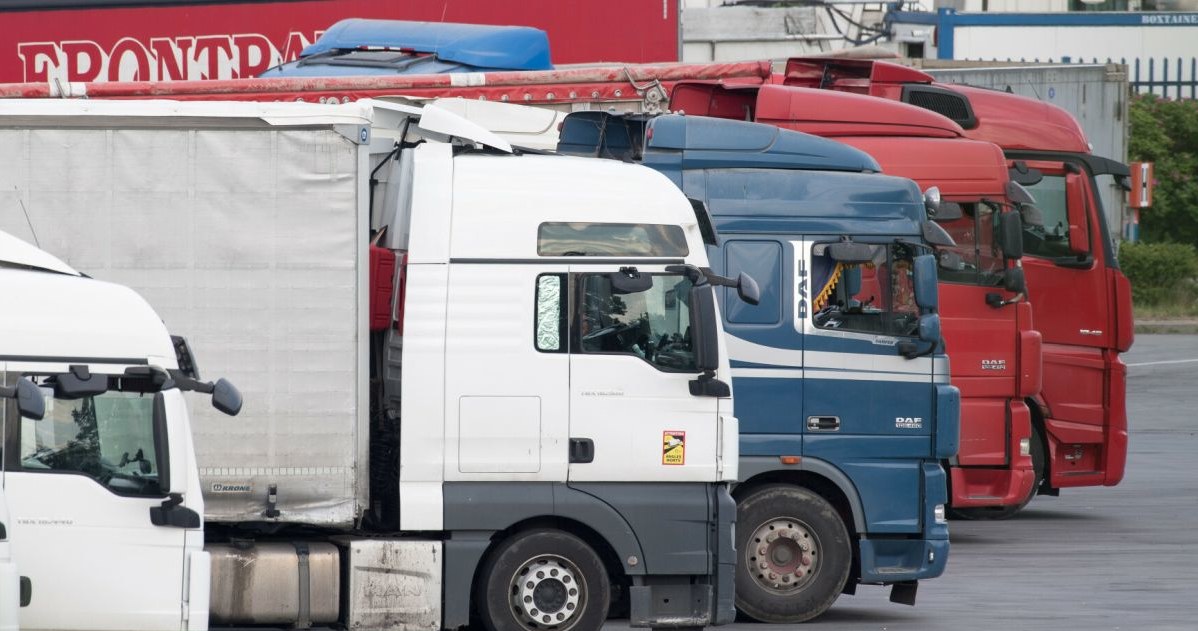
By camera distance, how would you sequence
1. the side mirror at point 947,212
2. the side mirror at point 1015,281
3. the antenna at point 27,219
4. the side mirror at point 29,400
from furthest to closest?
A: the side mirror at point 1015,281 → the side mirror at point 947,212 → the antenna at point 27,219 → the side mirror at point 29,400

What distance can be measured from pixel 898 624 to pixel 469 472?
11.2 ft

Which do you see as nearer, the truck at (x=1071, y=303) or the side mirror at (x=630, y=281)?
the side mirror at (x=630, y=281)

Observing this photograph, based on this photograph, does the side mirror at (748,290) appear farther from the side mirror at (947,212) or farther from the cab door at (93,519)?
the side mirror at (947,212)

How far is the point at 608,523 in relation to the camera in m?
9.80

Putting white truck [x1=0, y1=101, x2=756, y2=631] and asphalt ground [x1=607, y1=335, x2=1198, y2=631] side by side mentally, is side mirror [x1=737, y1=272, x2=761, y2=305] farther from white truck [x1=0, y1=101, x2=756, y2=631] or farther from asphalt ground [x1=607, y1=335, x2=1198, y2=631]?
asphalt ground [x1=607, y1=335, x2=1198, y2=631]

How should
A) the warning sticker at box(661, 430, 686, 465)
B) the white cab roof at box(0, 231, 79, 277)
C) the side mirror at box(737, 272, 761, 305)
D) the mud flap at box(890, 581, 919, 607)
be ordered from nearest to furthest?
the white cab roof at box(0, 231, 79, 277) < the warning sticker at box(661, 430, 686, 465) < the side mirror at box(737, 272, 761, 305) < the mud flap at box(890, 581, 919, 607)

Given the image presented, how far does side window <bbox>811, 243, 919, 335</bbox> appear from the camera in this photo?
11211 millimetres

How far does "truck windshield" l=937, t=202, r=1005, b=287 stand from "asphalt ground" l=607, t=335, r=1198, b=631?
225 centimetres

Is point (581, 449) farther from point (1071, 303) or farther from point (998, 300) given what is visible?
point (1071, 303)

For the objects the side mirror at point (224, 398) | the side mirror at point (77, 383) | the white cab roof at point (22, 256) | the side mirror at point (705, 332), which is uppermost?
the white cab roof at point (22, 256)

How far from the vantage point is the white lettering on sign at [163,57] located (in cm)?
2069

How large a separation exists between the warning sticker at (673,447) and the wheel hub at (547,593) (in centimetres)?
79

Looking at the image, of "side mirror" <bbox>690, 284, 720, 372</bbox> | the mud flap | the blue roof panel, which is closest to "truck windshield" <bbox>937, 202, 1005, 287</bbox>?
the mud flap

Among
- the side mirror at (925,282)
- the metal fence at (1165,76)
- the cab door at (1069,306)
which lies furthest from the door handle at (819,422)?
the metal fence at (1165,76)
